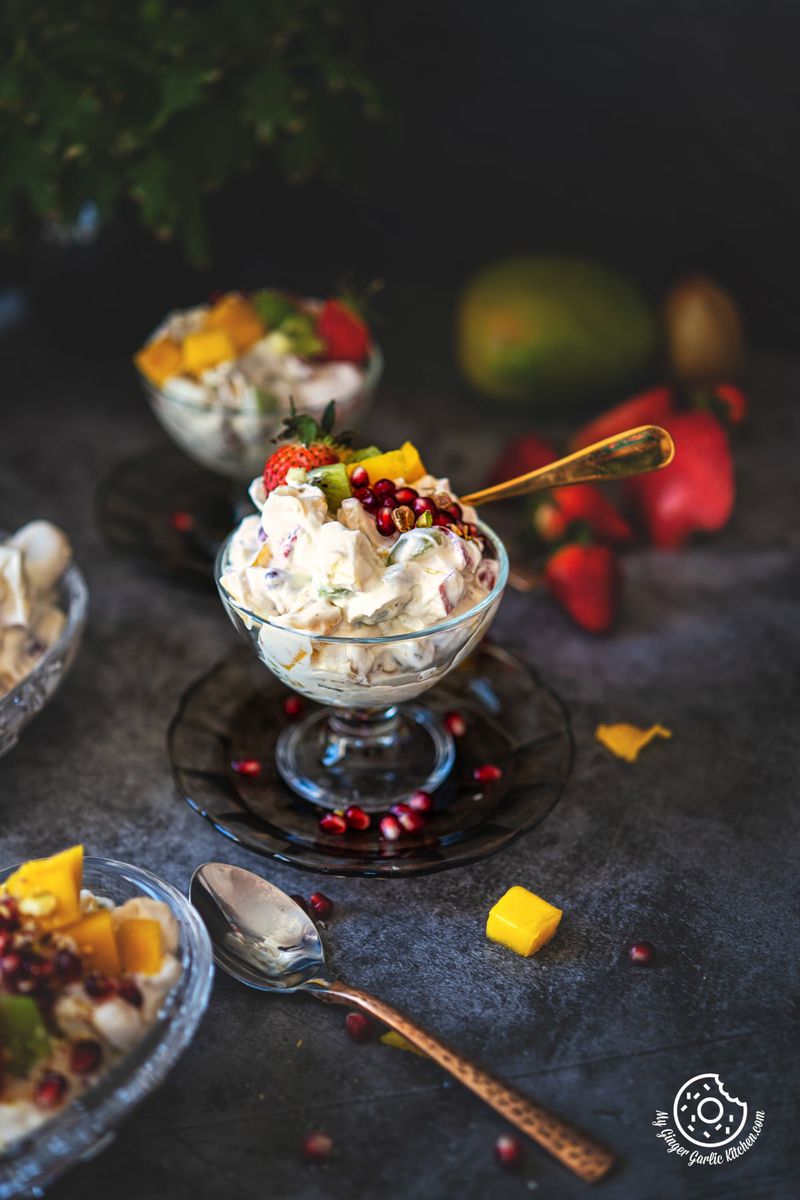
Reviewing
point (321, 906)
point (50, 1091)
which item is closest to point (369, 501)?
point (321, 906)

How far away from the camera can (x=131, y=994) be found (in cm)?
159

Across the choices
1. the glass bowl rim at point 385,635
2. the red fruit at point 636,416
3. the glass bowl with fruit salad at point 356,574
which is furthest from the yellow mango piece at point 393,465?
the red fruit at point 636,416

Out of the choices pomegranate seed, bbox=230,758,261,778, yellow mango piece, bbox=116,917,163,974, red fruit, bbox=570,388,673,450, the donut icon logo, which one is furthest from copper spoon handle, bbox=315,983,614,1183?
red fruit, bbox=570,388,673,450

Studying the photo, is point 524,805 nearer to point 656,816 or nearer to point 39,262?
point 656,816

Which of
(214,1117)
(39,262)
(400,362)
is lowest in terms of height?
(400,362)

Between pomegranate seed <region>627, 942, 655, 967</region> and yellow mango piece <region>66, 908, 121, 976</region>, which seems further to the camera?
pomegranate seed <region>627, 942, 655, 967</region>

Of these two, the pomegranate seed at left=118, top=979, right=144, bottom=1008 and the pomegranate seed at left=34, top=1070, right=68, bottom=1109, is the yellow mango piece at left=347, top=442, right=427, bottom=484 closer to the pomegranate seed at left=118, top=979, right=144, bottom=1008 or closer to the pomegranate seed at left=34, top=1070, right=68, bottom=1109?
the pomegranate seed at left=118, top=979, right=144, bottom=1008

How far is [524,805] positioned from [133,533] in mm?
1361

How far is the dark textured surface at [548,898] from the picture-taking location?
1603mm

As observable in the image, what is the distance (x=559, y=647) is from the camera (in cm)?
269

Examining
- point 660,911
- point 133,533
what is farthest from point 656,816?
point 133,533

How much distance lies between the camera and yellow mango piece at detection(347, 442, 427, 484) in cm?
204

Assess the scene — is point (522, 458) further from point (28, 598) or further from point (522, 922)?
point (522, 922)

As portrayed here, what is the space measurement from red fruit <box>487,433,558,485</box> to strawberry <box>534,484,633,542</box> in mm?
167
